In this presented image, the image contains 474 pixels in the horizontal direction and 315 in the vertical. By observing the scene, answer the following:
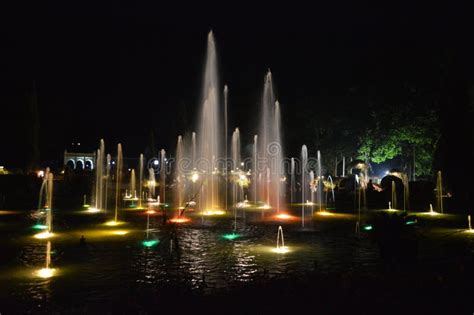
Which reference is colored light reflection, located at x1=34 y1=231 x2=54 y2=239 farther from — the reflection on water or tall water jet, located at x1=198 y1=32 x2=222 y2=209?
tall water jet, located at x1=198 y1=32 x2=222 y2=209

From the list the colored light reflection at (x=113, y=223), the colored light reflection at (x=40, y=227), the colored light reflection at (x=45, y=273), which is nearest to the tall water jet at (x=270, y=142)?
the colored light reflection at (x=113, y=223)

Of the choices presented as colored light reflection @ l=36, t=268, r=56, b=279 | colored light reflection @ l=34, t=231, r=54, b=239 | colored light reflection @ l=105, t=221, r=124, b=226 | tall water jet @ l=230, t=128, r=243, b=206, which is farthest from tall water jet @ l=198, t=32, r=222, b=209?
colored light reflection @ l=36, t=268, r=56, b=279

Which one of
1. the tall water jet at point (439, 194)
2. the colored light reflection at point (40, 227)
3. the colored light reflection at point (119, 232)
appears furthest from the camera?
the tall water jet at point (439, 194)

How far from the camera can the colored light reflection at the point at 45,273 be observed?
9.90 metres

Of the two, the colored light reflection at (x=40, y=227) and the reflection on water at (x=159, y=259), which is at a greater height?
the colored light reflection at (x=40, y=227)

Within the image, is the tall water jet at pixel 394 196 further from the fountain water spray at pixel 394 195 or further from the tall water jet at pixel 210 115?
the tall water jet at pixel 210 115

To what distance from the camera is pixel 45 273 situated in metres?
10.2

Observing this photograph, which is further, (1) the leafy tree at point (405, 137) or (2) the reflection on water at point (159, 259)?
(1) the leafy tree at point (405, 137)

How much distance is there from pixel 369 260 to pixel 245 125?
47243 mm

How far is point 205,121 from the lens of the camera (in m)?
32.5

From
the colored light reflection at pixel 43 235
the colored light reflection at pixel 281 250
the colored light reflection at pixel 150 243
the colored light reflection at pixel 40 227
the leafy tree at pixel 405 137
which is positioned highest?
the leafy tree at pixel 405 137

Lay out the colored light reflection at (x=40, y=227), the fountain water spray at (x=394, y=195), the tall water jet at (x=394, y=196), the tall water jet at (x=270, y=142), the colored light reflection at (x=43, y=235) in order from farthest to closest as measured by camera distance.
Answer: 1. the tall water jet at (x=270, y=142)
2. the fountain water spray at (x=394, y=195)
3. the tall water jet at (x=394, y=196)
4. the colored light reflection at (x=40, y=227)
5. the colored light reflection at (x=43, y=235)

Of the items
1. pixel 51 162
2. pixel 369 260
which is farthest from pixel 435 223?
pixel 51 162

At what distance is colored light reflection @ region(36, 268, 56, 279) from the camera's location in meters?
9.90
